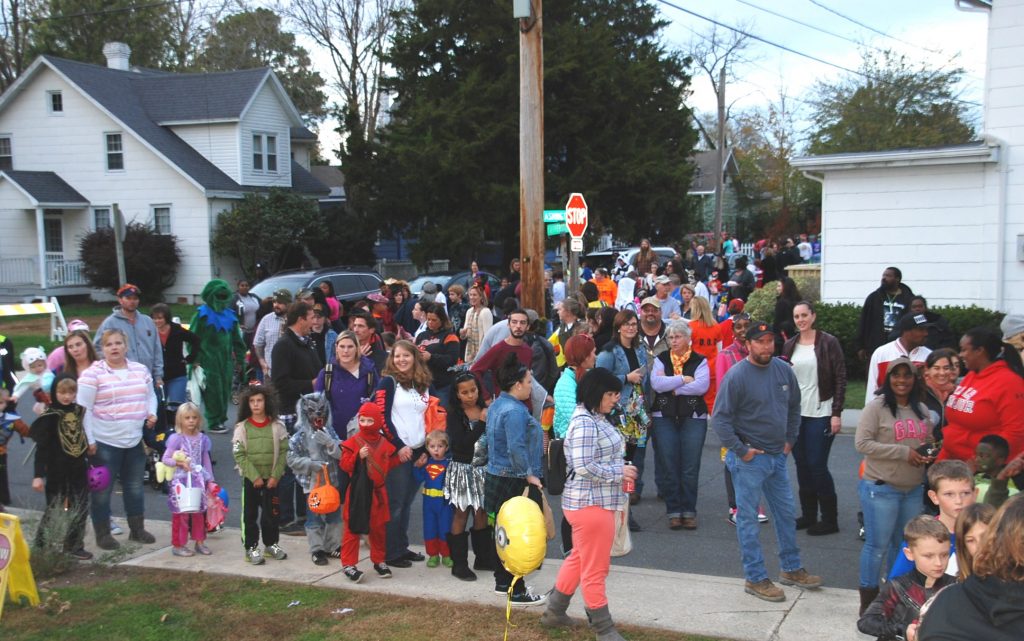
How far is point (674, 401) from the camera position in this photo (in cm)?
812

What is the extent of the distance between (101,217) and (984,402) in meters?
33.9

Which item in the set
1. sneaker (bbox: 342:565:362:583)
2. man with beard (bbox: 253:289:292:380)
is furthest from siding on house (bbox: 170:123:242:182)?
sneaker (bbox: 342:565:362:583)

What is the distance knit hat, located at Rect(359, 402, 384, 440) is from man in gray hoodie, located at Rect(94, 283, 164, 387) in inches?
149

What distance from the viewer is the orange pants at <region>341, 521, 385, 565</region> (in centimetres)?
678

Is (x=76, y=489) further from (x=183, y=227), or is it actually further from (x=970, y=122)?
(x=970, y=122)

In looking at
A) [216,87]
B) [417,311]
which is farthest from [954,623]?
[216,87]

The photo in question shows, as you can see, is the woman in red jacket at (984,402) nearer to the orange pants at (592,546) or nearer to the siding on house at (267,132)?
the orange pants at (592,546)

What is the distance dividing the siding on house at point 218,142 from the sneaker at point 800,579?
3155cm

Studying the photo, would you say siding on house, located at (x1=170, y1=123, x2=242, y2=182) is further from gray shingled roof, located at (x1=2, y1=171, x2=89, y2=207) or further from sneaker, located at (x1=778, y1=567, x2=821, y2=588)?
sneaker, located at (x1=778, y1=567, x2=821, y2=588)

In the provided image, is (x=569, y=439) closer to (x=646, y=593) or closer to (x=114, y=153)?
(x=646, y=593)

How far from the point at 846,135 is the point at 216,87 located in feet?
84.2

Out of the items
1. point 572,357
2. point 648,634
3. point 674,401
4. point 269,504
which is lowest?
point 648,634

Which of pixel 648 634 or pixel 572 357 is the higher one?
pixel 572 357

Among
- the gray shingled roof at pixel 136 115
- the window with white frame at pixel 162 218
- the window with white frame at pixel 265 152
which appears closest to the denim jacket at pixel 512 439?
the gray shingled roof at pixel 136 115
